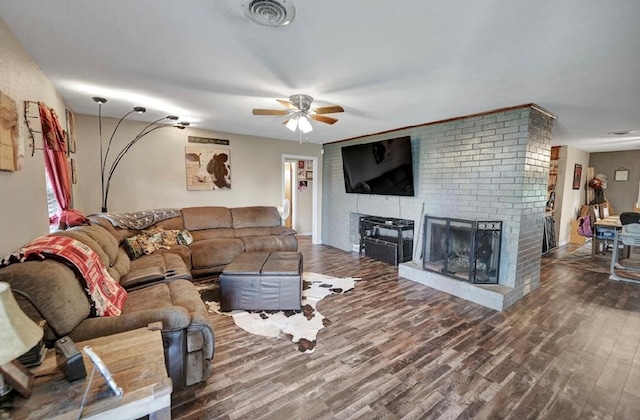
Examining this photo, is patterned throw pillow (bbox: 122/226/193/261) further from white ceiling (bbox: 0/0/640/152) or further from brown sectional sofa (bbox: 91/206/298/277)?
white ceiling (bbox: 0/0/640/152)

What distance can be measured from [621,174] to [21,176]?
10.1 m

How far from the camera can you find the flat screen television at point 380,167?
4.22 metres

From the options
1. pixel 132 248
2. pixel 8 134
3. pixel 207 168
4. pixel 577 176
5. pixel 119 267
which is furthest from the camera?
pixel 577 176

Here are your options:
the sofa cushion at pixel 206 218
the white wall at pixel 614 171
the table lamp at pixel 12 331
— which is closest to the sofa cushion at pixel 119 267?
the sofa cushion at pixel 206 218

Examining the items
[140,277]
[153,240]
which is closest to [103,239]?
[140,277]

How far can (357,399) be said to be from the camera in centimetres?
175

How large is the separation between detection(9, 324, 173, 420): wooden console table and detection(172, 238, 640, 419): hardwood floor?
0.73m

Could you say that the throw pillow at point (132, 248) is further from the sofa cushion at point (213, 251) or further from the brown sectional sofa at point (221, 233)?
the sofa cushion at point (213, 251)

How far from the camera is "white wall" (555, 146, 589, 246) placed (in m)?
5.62

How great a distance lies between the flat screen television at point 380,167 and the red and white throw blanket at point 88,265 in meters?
3.79

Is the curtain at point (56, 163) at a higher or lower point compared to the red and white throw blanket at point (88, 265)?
higher

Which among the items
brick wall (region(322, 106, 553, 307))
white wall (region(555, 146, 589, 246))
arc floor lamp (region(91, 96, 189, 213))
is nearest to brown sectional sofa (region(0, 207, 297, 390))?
arc floor lamp (region(91, 96, 189, 213))

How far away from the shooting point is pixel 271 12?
1.39m

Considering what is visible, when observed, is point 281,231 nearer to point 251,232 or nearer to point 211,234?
point 251,232
